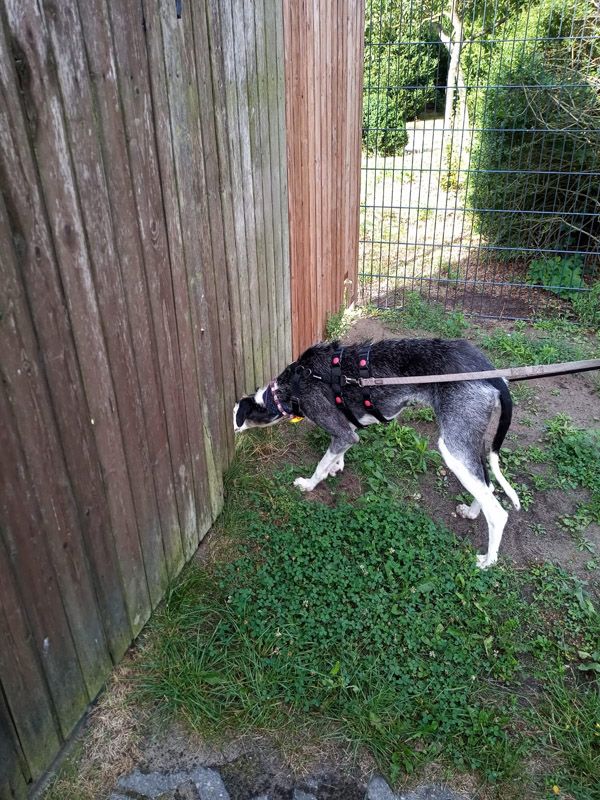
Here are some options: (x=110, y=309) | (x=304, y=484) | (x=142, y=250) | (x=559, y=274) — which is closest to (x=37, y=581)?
(x=110, y=309)

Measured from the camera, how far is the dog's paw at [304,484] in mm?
4176

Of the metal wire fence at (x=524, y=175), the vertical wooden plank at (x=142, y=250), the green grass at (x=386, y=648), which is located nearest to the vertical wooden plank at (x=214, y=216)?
the vertical wooden plank at (x=142, y=250)

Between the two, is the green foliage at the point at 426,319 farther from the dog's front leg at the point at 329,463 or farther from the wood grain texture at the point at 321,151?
the dog's front leg at the point at 329,463

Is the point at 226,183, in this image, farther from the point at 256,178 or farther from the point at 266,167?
the point at 266,167

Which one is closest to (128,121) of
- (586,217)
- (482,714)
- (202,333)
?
(202,333)

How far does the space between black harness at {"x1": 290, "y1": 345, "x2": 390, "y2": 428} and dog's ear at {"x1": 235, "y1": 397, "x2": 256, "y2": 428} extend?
0.90ft

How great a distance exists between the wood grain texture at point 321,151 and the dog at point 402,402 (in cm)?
140

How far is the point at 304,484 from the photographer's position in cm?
418

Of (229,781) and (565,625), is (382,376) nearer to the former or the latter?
(565,625)

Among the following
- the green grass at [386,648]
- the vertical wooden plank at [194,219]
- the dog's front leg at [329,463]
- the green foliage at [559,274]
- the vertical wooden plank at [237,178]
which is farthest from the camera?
the green foliage at [559,274]

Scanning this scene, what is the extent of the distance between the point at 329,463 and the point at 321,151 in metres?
3.02

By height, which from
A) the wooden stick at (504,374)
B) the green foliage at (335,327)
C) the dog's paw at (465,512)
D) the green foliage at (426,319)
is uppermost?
the wooden stick at (504,374)

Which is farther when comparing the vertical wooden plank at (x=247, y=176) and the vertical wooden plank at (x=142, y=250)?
the vertical wooden plank at (x=247, y=176)

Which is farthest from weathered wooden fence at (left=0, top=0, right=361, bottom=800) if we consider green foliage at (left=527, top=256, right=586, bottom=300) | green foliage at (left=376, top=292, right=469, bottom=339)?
green foliage at (left=527, top=256, right=586, bottom=300)
